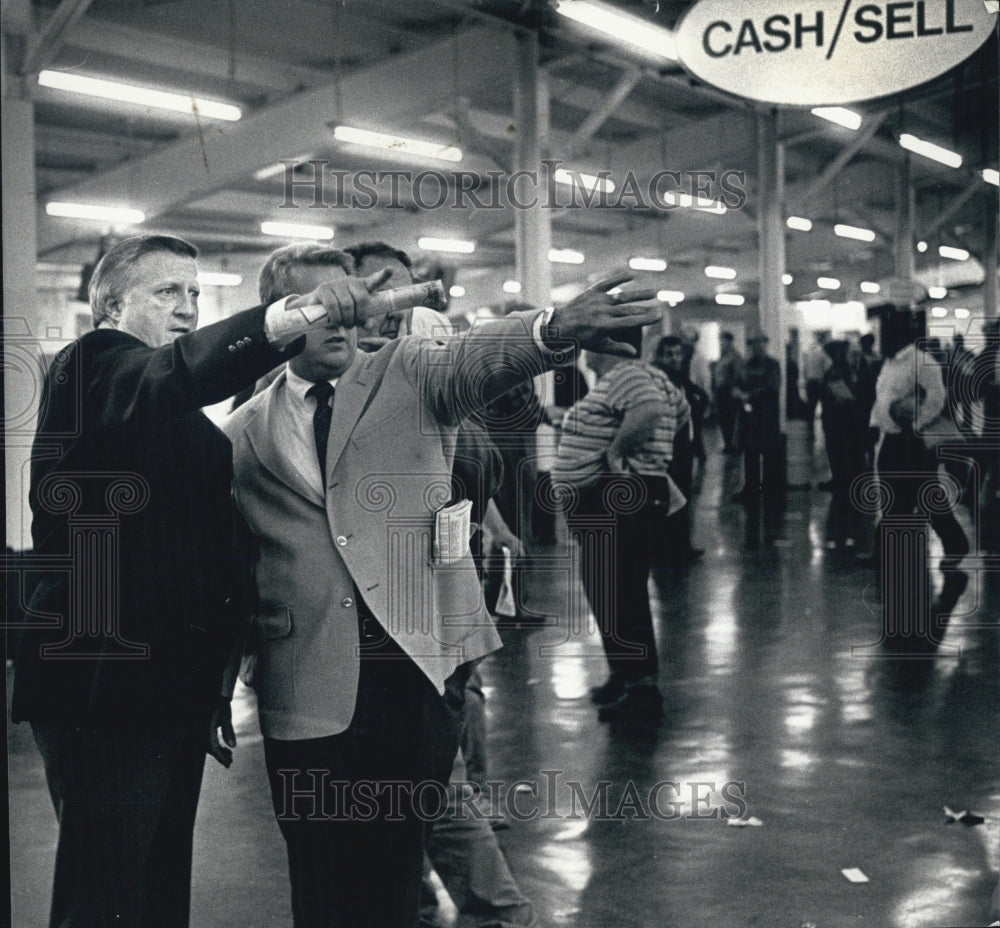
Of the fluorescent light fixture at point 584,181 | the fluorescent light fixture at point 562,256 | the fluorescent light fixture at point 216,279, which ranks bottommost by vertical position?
the fluorescent light fixture at point 216,279

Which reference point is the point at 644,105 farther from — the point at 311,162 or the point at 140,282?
the point at 140,282

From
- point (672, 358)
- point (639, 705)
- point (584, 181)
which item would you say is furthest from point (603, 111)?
point (639, 705)

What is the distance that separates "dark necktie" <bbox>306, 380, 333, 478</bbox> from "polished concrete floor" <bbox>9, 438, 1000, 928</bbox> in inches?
20.4

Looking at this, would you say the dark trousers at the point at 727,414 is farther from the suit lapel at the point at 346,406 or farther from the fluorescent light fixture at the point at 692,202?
the suit lapel at the point at 346,406

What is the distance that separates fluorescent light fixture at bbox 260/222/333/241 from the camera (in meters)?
2.02

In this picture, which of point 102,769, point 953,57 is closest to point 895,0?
point 953,57

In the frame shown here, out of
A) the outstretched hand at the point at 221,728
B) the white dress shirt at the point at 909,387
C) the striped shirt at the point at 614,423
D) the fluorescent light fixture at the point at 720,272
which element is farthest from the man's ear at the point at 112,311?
the white dress shirt at the point at 909,387

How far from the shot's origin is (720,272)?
85.6 inches

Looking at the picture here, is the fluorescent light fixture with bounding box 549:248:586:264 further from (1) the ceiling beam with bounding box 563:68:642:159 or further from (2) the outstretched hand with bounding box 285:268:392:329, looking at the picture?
(2) the outstretched hand with bounding box 285:268:392:329

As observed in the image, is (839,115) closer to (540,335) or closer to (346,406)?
(540,335)

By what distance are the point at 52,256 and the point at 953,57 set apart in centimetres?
173

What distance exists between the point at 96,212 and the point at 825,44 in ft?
4.65

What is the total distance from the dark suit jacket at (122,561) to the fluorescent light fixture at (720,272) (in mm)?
988

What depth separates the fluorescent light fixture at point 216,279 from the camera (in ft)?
6.56
